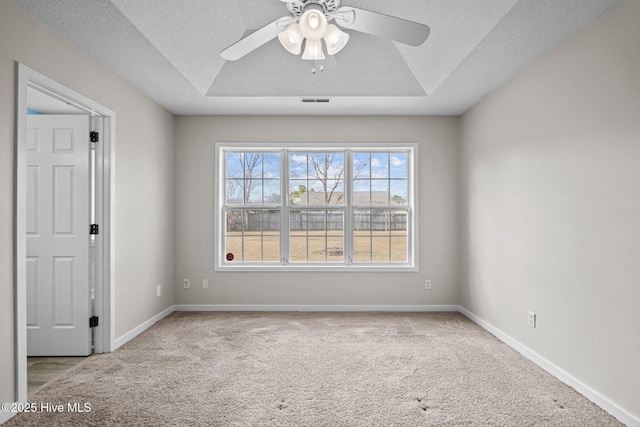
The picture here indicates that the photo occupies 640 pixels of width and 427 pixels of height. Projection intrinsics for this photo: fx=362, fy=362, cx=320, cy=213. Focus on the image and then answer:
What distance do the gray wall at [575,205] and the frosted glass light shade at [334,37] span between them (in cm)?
168

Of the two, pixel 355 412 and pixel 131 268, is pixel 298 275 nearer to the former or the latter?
pixel 131 268

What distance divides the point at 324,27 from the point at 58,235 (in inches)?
111

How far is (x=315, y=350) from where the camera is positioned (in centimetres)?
326

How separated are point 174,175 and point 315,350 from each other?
111 inches

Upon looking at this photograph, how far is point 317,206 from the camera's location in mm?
4715

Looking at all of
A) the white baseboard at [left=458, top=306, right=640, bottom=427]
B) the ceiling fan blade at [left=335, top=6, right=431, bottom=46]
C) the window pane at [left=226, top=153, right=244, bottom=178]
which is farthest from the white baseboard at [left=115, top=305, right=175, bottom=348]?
the white baseboard at [left=458, top=306, right=640, bottom=427]

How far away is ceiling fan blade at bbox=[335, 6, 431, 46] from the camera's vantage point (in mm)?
1792

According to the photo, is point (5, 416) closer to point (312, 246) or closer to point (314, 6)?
point (314, 6)

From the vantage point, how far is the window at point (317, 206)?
4.71 m

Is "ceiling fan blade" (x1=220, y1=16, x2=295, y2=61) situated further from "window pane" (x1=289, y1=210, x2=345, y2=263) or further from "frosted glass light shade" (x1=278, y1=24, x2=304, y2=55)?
"window pane" (x1=289, y1=210, x2=345, y2=263)

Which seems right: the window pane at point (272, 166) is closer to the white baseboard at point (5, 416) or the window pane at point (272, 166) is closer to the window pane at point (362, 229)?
the window pane at point (362, 229)

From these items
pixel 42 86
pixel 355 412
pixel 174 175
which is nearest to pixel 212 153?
pixel 174 175

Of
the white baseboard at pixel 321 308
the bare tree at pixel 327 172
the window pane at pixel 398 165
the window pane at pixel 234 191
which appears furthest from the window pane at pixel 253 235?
the window pane at pixel 398 165

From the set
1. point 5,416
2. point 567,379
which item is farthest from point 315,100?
point 5,416
